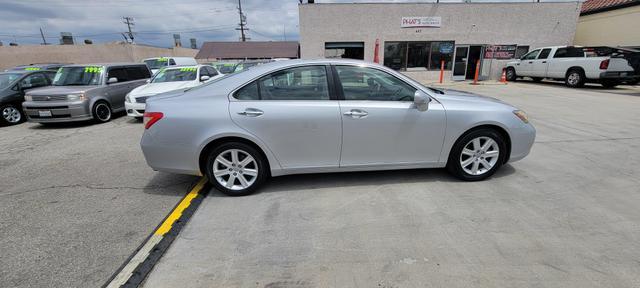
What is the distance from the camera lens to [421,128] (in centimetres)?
367

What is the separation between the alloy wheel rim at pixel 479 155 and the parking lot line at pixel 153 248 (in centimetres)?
328

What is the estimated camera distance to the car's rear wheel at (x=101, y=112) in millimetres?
8508

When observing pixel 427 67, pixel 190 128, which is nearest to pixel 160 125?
pixel 190 128

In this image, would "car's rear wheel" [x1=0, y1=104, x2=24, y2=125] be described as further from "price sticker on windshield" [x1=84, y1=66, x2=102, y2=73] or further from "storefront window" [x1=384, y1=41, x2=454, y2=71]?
"storefront window" [x1=384, y1=41, x2=454, y2=71]

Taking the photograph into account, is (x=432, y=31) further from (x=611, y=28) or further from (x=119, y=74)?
(x=119, y=74)

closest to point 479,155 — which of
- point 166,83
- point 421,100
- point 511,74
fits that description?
point 421,100

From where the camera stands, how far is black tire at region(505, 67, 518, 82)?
1841 cm

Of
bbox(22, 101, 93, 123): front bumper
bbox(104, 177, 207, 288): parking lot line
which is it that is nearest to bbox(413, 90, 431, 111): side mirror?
bbox(104, 177, 207, 288): parking lot line

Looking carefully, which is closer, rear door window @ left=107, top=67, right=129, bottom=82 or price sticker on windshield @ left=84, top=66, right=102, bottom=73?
price sticker on windshield @ left=84, top=66, right=102, bottom=73

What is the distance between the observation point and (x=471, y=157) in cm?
390

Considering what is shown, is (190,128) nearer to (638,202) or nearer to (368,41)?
(638,202)

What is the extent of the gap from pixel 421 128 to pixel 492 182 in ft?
4.00

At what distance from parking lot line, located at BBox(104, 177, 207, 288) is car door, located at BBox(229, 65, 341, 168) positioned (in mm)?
1120

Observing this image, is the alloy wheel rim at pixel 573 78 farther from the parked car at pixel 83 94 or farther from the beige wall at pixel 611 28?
the parked car at pixel 83 94
